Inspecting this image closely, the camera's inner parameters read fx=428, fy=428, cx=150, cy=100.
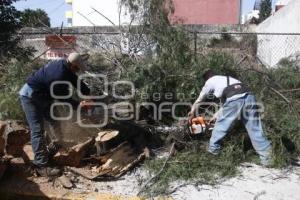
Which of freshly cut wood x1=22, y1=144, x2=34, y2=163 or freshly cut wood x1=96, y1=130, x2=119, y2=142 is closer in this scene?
freshly cut wood x1=22, y1=144, x2=34, y2=163

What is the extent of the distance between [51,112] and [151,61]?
2.25m

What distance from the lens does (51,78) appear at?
587 cm

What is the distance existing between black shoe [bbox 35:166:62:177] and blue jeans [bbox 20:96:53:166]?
7 cm

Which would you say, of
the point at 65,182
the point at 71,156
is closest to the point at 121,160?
the point at 71,156

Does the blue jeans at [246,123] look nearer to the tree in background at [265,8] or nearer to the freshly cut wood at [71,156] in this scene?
the freshly cut wood at [71,156]

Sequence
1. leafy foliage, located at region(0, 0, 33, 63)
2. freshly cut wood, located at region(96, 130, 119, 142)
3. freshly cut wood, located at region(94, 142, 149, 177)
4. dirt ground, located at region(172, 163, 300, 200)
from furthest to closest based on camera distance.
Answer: leafy foliage, located at region(0, 0, 33, 63), freshly cut wood, located at region(96, 130, 119, 142), freshly cut wood, located at region(94, 142, 149, 177), dirt ground, located at region(172, 163, 300, 200)

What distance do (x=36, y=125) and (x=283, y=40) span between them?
11.3 metres

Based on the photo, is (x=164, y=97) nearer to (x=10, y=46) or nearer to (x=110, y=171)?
(x=110, y=171)

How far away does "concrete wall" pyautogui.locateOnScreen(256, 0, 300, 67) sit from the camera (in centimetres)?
1332

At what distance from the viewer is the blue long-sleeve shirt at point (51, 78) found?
588cm

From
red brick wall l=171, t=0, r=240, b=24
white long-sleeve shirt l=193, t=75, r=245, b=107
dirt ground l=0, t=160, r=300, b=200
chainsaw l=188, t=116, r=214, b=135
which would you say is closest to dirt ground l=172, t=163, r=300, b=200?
dirt ground l=0, t=160, r=300, b=200

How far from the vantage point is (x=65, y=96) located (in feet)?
20.8

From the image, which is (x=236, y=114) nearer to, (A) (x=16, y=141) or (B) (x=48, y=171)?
(B) (x=48, y=171)

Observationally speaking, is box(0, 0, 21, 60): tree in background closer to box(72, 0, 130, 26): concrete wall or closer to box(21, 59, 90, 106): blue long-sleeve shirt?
box(21, 59, 90, 106): blue long-sleeve shirt
